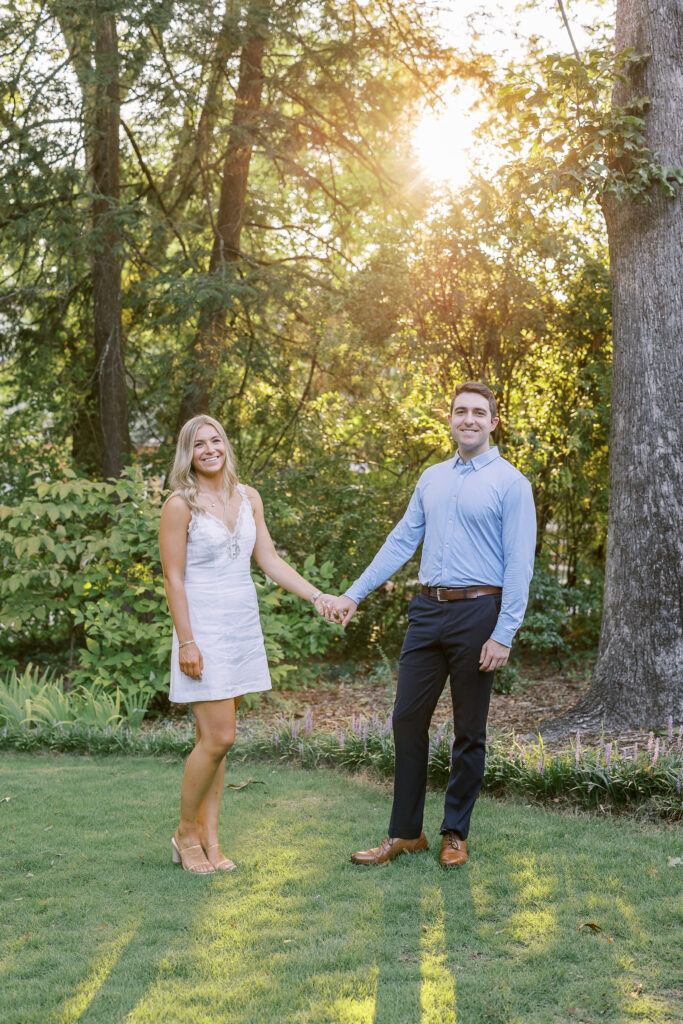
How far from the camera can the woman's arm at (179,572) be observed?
411cm

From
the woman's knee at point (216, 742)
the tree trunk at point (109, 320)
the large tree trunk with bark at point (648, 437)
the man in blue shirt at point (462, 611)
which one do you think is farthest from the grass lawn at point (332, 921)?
the tree trunk at point (109, 320)

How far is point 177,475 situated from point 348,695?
182 inches

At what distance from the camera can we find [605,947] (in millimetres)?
3381

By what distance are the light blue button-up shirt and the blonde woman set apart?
2.77 feet

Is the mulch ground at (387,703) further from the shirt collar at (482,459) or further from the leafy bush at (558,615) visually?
the shirt collar at (482,459)

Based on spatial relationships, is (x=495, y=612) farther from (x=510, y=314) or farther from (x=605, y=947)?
(x=510, y=314)

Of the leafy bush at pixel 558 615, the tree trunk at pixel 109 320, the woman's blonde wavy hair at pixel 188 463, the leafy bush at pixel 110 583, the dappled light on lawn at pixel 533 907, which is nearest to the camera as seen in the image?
the dappled light on lawn at pixel 533 907

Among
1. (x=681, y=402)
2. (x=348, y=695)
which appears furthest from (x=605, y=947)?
(x=348, y=695)

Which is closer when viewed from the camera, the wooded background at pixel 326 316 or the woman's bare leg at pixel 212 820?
the woman's bare leg at pixel 212 820

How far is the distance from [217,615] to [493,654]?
3.93ft

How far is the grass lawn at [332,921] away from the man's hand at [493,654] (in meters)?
0.90

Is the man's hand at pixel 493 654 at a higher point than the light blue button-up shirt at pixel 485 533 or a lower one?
lower

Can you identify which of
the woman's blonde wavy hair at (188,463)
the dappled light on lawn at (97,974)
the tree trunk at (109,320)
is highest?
the tree trunk at (109,320)

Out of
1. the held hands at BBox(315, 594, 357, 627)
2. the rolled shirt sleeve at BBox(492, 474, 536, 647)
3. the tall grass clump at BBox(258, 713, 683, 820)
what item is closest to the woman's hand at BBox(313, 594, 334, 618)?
the held hands at BBox(315, 594, 357, 627)
